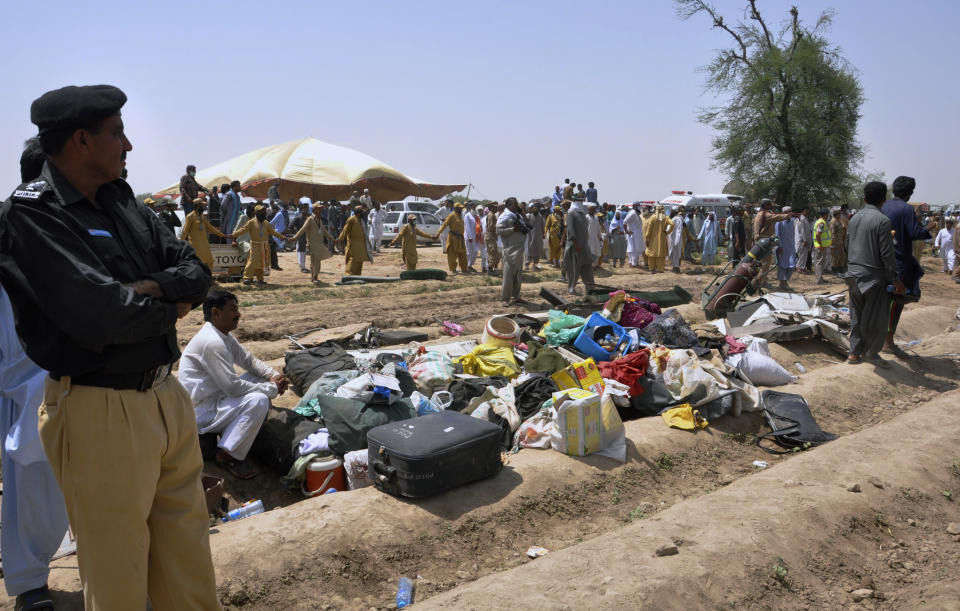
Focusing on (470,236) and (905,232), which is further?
(470,236)

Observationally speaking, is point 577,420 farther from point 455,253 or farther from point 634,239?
point 634,239

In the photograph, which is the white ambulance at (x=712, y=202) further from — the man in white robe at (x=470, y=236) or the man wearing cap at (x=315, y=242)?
the man wearing cap at (x=315, y=242)

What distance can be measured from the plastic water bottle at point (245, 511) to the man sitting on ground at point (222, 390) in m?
0.47

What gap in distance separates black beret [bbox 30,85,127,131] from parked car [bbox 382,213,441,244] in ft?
79.1

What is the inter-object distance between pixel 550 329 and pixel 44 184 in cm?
594

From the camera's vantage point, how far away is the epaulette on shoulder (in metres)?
2.10

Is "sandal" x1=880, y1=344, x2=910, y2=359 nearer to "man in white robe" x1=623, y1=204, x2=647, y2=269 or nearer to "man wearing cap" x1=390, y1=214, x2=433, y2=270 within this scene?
"man wearing cap" x1=390, y1=214, x2=433, y2=270

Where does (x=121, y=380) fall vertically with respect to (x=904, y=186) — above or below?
below

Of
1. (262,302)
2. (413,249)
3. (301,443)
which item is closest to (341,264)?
(413,249)

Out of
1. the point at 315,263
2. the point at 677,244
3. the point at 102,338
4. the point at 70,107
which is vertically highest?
the point at 70,107

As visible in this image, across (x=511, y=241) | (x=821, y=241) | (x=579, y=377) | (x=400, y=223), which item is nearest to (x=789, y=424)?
(x=579, y=377)

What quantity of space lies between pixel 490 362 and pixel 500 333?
645 millimetres

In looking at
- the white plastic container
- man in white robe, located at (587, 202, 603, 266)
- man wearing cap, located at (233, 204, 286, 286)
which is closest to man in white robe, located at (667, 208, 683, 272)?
man in white robe, located at (587, 202, 603, 266)

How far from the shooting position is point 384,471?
4324 millimetres
